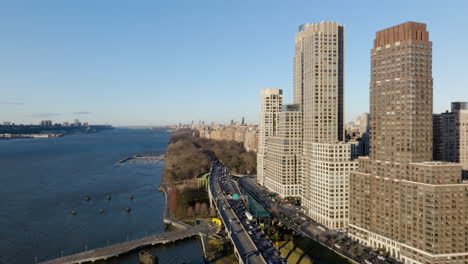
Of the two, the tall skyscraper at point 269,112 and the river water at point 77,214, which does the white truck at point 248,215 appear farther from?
the tall skyscraper at point 269,112

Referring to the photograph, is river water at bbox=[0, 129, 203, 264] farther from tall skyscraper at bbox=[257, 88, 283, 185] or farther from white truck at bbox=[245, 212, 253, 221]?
tall skyscraper at bbox=[257, 88, 283, 185]

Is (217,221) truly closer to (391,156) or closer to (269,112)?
(391,156)

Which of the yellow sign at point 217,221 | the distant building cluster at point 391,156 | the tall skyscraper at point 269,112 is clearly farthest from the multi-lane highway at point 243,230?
the tall skyscraper at point 269,112

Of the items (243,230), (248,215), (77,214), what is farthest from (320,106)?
(77,214)

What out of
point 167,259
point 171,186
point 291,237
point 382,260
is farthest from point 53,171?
point 382,260

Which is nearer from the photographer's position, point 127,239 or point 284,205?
point 127,239

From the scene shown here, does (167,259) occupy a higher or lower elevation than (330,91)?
lower

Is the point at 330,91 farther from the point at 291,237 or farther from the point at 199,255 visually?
the point at 199,255
